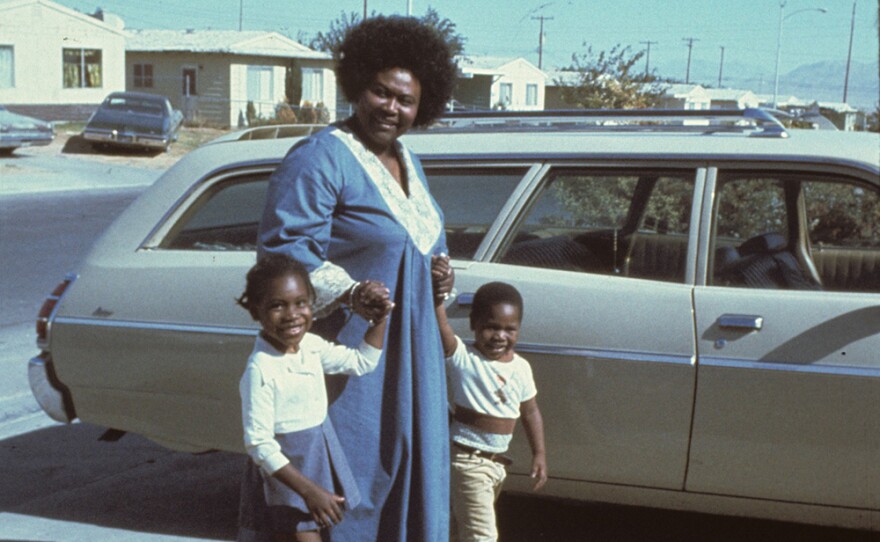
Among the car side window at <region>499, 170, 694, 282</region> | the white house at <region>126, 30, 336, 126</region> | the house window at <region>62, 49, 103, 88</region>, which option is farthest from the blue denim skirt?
the white house at <region>126, 30, 336, 126</region>

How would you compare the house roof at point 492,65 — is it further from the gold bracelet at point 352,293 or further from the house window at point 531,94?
the gold bracelet at point 352,293

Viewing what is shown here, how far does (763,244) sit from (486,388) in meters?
1.23

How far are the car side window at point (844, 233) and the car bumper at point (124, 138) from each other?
24.7 meters

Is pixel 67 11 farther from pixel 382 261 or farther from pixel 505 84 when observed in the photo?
pixel 382 261

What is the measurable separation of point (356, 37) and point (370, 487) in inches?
50.5

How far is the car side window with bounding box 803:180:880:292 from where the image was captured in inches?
150

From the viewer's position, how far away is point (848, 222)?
4.35 metres

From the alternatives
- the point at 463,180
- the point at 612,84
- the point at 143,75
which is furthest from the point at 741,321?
the point at 143,75

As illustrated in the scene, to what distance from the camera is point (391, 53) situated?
124 inches

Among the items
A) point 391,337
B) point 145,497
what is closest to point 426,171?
point 391,337

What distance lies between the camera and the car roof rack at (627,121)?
13.3ft

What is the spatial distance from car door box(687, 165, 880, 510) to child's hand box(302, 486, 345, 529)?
4.38ft

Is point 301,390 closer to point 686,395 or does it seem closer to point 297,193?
point 297,193

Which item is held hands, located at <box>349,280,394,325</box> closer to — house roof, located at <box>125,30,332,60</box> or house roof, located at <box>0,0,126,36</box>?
house roof, located at <box>0,0,126,36</box>
